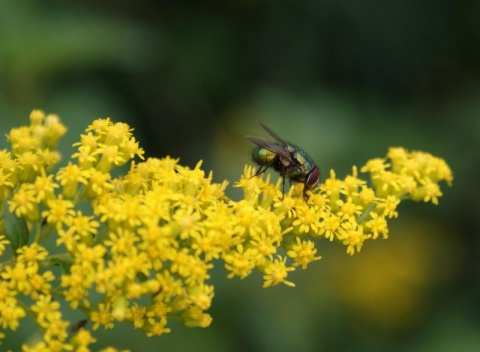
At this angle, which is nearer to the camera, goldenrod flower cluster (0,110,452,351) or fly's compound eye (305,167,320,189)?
goldenrod flower cluster (0,110,452,351)

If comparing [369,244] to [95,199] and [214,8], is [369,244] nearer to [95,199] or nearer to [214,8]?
[214,8]

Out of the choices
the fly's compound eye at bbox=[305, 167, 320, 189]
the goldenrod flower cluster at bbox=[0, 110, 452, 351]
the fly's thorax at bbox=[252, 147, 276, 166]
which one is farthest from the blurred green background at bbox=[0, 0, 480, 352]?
the goldenrod flower cluster at bbox=[0, 110, 452, 351]

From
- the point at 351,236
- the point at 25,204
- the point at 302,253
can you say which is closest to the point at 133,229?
the point at 25,204

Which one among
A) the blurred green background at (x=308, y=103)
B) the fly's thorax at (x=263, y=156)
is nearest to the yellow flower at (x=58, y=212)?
the fly's thorax at (x=263, y=156)

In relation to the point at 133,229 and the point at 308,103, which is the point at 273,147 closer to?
the point at 133,229

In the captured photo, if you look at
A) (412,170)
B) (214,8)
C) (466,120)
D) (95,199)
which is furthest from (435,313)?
(95,199)

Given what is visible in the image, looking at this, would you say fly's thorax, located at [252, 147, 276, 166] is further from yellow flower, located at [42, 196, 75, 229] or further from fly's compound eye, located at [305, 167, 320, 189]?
yellow flower, located at [42, 196, 75, 229]

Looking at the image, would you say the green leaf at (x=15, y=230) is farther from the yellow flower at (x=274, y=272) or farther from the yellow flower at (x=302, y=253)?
the yellow flower at (x=302, y=253)
